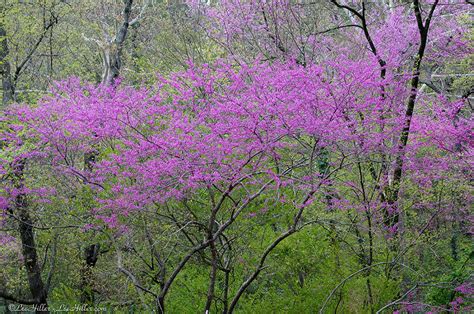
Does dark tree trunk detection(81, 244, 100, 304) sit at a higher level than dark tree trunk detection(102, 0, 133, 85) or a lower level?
lower

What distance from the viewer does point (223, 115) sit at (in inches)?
261

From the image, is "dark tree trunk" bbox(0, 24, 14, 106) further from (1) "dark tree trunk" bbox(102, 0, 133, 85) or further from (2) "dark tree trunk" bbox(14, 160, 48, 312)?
(2) "dark tree trunk" bbox(14, 160, 48, 312)

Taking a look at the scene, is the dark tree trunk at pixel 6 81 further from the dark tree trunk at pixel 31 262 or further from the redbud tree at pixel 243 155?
the dark tree trunk at pixel 31 262

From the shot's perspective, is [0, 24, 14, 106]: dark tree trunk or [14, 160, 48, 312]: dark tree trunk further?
[0, 24, 14, 106]: dark tree trunk

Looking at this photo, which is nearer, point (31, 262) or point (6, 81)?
point (31, 262)

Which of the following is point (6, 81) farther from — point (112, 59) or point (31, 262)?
point (31, 262)

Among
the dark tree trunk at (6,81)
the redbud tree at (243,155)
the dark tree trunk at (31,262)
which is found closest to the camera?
the redbud tree at (243,155)

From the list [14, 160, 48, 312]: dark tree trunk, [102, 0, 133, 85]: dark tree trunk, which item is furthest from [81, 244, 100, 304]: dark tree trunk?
[102, 0, 133, 85]: dark tree trunk

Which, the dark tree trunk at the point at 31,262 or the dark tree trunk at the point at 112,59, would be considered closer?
the dark tree trunk at the point at 31,262

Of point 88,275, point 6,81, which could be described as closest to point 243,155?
point 88,275

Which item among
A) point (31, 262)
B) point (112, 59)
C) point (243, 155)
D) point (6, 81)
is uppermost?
point (112, 59)

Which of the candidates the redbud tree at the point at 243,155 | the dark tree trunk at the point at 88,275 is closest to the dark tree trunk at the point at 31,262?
the redbud tree at the point at 243,155

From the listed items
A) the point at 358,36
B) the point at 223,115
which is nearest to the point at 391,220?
the point at 223,115

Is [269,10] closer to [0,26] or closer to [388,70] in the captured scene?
[388,70]
